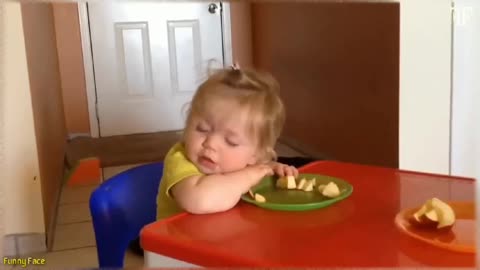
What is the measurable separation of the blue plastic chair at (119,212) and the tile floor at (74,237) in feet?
0.85

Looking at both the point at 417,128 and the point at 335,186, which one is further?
the point at 417,128

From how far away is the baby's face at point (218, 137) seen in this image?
0.60 meters

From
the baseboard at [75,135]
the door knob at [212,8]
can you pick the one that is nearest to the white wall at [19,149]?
the baseboard at [75,135]

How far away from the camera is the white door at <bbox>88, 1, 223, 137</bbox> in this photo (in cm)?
271

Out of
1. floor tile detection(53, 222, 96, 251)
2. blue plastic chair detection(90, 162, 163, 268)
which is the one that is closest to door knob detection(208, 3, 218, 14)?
floor tile detection(53, 222, 96, 251)

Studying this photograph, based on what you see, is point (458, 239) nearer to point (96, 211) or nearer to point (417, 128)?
point (96, 211)

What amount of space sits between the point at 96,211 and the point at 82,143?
1943mm

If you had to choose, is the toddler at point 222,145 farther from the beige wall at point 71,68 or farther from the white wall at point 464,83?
the beige wall at point 71,68

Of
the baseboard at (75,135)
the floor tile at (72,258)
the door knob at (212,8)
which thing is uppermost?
the door knob at (212,8)

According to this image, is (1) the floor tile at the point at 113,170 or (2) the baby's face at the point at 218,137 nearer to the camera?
(2) the baby's face at the point at 218,137

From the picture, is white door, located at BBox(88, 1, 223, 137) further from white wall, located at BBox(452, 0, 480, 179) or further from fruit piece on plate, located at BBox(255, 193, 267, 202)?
fruit piece on plate, located at BBox(255, 193, 267, 202)

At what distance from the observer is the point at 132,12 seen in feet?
8.93

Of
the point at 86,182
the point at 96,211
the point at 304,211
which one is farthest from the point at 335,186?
the point at 86,182

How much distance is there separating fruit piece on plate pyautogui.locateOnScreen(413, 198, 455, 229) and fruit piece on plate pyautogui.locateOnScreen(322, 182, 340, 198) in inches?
3.9
